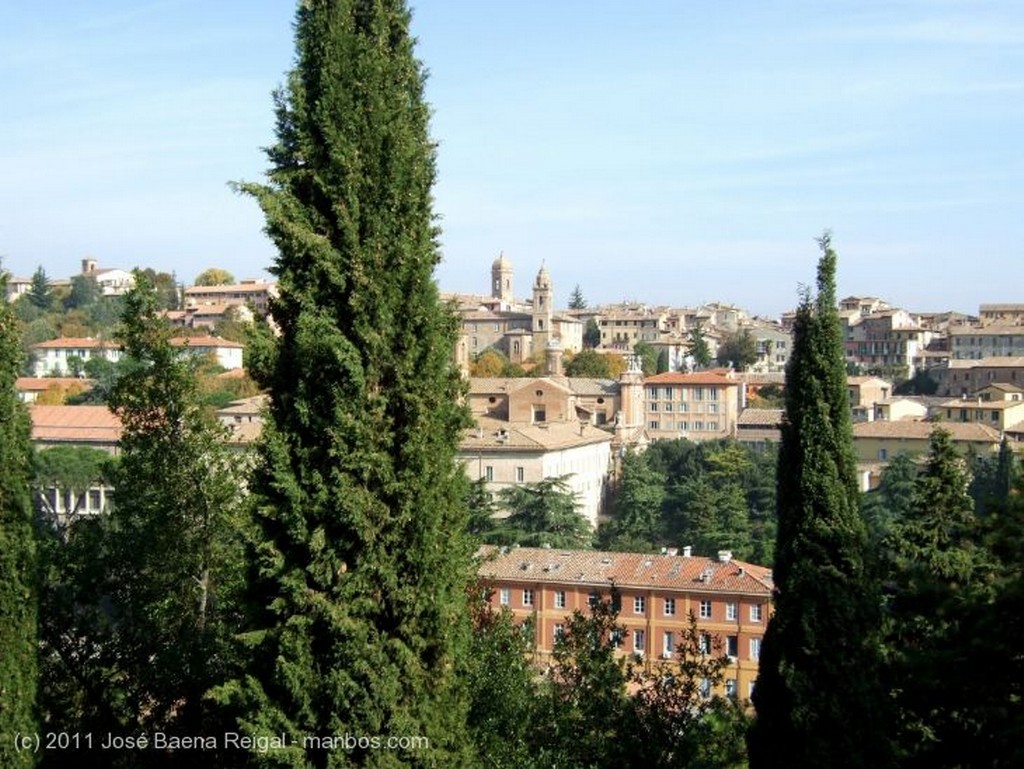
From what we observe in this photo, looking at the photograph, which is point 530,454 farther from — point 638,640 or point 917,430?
point 638,640

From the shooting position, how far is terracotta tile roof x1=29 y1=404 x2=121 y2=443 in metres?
48.8

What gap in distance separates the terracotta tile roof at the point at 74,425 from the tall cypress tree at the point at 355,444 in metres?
42.4

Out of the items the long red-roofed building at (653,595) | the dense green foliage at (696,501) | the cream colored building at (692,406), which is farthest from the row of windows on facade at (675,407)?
the long red-roofed building at (653,595)

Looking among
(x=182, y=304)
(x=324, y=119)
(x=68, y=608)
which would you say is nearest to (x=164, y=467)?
(x=68, y=608)

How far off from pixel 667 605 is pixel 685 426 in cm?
3962

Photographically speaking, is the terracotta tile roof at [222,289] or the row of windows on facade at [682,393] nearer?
the row of windows on facade at [682,393]

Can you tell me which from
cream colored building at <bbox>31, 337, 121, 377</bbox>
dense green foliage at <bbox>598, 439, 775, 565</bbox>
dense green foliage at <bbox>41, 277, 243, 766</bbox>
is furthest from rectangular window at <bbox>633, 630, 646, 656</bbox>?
cream colored building at <bbox>31, 337, 121, 377</bbox>

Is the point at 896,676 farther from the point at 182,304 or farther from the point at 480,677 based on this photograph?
the point at 182,304

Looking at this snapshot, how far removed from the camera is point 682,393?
67.6 metres

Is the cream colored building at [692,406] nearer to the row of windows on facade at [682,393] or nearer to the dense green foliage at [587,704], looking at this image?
the row of windows on facade at [682,393]

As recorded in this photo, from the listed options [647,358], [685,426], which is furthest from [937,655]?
→ [647,358]

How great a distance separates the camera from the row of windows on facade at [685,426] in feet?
219

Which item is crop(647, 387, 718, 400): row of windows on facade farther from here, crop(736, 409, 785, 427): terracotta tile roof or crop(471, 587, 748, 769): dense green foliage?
crop(471, 587, 748, 769): dense green foliage

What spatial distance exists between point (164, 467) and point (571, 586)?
62.2 ft
